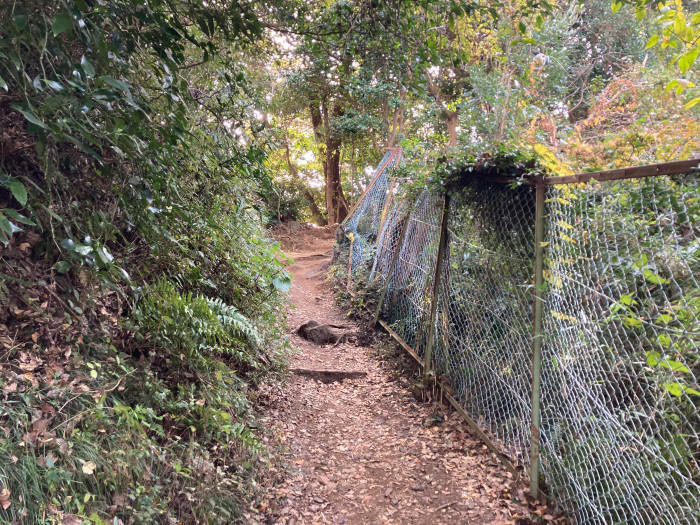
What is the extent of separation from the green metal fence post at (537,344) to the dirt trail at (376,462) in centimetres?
21

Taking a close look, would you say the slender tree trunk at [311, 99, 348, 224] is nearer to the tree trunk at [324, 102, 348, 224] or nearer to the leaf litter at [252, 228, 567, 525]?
the tree trunk at [324, 102, 348, 224]

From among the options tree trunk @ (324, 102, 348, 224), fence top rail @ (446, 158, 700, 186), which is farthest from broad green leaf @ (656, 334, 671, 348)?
tree trunk @ (324, 102, 348, 224)

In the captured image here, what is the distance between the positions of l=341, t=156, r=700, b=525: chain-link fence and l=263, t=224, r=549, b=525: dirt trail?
11.8 inches

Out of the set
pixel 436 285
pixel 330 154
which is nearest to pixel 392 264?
pixel 436 285

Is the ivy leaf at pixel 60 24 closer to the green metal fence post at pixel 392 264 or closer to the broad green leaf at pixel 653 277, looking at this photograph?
the broad green leaf at pixel 653 277

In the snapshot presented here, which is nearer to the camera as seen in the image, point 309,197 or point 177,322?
point 177,322

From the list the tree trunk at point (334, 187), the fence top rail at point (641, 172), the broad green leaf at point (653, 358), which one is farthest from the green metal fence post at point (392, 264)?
the tree trunk at point (334, 187)

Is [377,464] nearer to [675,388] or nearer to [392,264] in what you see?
[675,388]

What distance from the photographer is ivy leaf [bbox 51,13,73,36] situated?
133cm

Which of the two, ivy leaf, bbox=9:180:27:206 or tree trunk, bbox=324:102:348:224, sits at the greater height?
tree trunk, bbox=324:102:348:224

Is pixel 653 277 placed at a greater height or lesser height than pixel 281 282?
greater

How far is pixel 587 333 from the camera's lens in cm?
211

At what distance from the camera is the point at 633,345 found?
1.92 meters

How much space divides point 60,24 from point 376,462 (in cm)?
318
